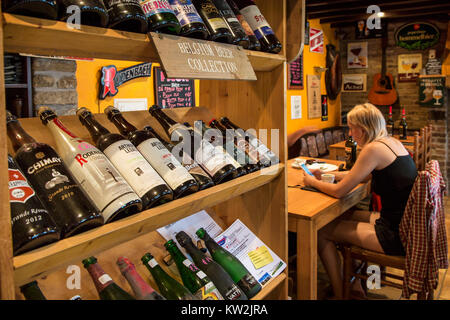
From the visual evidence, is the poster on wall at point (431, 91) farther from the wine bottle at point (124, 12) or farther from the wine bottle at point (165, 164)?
the wine bottle at point (124, 12)

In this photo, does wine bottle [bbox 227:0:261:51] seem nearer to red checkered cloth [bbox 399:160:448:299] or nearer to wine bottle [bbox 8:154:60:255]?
wine bottle [bbox 8:154:60:255]

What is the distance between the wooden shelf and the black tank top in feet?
5.30

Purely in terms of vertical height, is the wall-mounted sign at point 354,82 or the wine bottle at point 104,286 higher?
the wall-mounted sign at point 354,82

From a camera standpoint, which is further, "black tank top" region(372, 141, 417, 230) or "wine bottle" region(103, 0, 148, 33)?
"black tank top" region(372, 141, 417, 230)

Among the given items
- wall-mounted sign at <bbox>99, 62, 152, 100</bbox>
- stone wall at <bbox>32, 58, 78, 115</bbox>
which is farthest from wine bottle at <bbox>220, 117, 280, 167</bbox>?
wall-mounted sign at <bbox>99, 62, 152, 100</bbox>

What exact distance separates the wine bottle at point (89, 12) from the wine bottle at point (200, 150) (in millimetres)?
475

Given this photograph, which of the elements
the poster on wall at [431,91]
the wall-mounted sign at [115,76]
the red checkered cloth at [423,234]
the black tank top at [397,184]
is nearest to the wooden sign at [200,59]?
the red checkered cloth at [423,234]

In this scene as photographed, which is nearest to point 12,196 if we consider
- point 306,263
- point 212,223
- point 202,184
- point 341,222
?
point 202,184

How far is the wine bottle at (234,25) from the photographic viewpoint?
3.83ft

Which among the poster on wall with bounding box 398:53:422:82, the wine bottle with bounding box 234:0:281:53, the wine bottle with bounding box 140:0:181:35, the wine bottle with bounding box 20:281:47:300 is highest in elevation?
the poster on wall with bounding box 398:53:422:82

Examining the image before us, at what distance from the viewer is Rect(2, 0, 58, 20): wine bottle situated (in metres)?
0.65

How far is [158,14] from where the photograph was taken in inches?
35.3

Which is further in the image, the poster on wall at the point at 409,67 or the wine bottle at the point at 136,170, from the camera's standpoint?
the poster on wall at the point at 409,67

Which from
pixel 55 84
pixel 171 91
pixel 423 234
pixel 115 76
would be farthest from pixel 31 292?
pixel 171 91
